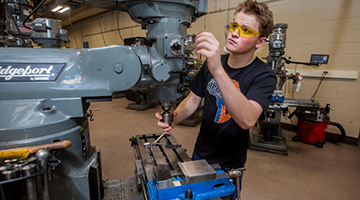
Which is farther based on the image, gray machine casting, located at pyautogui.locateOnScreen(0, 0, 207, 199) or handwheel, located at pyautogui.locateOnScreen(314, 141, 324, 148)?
handwheel, located at pyautogui.locateOnScreen(314, 141, 324, 148)

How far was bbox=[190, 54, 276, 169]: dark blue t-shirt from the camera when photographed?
0.87 meters

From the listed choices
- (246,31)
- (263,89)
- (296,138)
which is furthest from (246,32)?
(296,138)

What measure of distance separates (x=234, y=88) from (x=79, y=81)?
22.0 inches

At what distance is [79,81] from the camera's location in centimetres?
68

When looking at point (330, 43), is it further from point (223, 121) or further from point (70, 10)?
point (70, 10)

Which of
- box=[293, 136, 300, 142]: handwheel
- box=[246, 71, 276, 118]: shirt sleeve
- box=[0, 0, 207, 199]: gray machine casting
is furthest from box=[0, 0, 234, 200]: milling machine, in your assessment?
box=[293, 136, 300, 142]: handwheel

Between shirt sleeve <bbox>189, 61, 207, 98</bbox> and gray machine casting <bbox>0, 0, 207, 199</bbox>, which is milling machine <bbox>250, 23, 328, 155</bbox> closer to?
shirt sleeve <bbox>189, 61, 207, 98</bbox>

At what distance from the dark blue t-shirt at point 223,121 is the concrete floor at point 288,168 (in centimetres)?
91

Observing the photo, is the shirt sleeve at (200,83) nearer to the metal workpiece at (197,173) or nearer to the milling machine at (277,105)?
the metal workpiece at (197,173)

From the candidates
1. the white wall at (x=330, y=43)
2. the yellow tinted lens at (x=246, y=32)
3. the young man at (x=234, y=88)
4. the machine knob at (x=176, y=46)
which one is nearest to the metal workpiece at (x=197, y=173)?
the young man at (x=234, y=88)

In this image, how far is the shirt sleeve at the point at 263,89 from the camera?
0.74 meters

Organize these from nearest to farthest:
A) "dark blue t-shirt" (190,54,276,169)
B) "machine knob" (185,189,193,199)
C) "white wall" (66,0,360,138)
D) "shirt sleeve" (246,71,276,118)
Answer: "machine knob" (185,189,193,199), "shirt sleeve" (246,71,276,118), "dark blue t-shirt" (190,54,276,169), "white wall" (66,0,360,138)

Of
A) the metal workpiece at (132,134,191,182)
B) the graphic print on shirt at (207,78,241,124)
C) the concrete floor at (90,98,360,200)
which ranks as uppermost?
the graphic print on shirt at (207,78,241,124)

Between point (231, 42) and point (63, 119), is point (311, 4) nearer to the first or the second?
point (231, 42)
